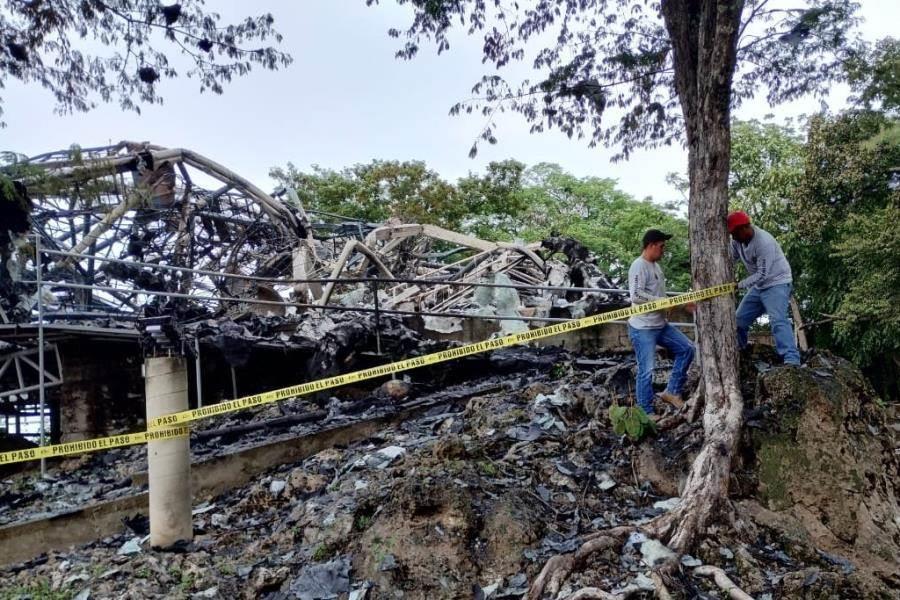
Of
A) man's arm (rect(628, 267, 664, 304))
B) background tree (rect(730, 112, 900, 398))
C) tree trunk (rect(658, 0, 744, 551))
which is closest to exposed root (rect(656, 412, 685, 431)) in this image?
tree trunk (rect(658, 0, 744, 551))

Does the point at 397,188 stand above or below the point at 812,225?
above

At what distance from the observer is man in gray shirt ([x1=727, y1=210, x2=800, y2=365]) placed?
4.77 metres

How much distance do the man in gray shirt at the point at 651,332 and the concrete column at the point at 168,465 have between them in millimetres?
3246


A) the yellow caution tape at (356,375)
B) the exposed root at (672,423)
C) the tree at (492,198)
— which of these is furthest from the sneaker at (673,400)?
the tree at (492,198)

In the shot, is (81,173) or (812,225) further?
(812,225)

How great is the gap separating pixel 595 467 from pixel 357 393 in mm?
4210

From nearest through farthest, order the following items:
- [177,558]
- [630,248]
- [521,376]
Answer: [177,558] → [521,376] → [630,248]

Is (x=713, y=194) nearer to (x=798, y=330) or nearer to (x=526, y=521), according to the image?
(x=526, y=521)

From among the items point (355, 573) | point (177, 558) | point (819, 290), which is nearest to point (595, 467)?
point (355, 573)

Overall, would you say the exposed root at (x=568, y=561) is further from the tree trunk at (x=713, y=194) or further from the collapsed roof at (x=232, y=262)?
the collapsed roof at (x=232, y=262)

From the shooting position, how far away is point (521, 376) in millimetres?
A: 7953

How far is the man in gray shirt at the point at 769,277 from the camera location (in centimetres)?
477

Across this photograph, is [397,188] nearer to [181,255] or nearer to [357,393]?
[181,255]

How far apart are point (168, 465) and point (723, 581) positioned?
3390 millimetres
